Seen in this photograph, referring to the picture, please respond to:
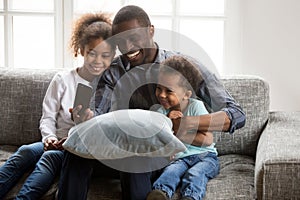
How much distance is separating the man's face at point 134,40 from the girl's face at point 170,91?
0.14 meters

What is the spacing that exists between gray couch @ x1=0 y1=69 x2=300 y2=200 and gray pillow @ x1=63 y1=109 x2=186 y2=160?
0.59ft

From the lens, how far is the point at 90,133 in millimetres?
2027

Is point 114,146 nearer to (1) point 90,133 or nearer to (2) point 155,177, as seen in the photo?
(1) point 90,133

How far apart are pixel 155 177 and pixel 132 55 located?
1.60 ft

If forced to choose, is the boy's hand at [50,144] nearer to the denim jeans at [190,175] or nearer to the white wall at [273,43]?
the denim jeans at [190,175]

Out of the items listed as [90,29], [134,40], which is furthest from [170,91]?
[90,29]

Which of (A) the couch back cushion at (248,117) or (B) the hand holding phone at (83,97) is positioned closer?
(B) the hand holding phone at (83,97)

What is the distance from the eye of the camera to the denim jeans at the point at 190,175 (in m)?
2.03

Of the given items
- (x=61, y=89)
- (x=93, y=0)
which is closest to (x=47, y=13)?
(x=93, y=0)

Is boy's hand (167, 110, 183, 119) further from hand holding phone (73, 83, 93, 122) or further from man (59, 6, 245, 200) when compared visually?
hand holding phone (73, 83, 93, 122)

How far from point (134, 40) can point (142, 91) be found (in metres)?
0.21

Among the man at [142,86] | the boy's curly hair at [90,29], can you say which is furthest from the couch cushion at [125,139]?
the boy's curly hair at [90,29]

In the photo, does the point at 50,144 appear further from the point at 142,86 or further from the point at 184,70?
the point at 184,70

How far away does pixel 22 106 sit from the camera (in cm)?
264
